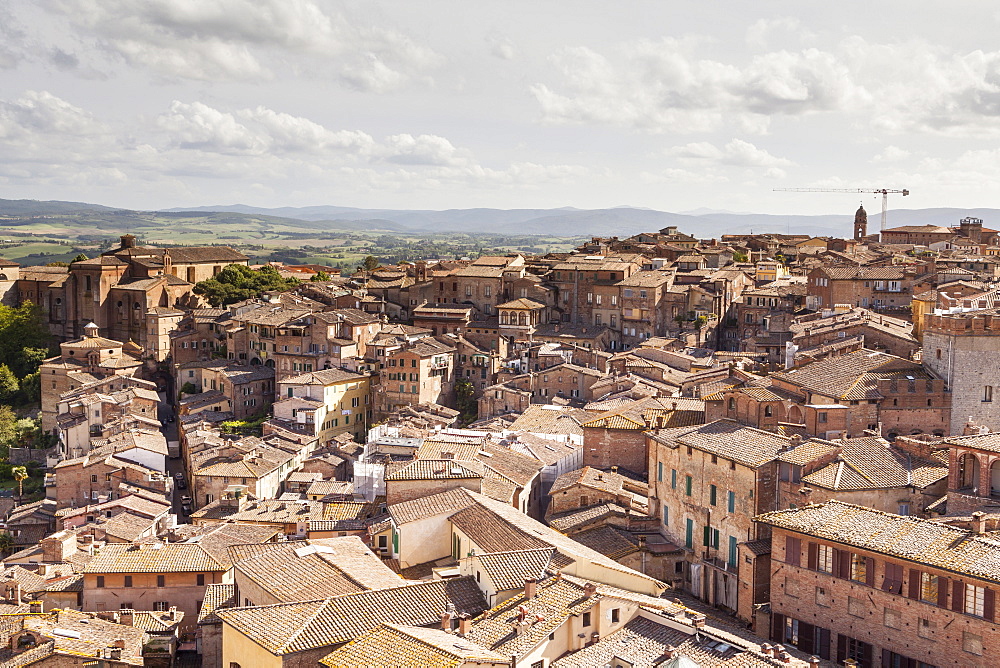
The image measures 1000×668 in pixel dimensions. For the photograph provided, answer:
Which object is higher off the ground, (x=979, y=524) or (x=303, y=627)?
(x=979, y=524)

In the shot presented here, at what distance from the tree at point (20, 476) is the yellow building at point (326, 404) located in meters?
12.3

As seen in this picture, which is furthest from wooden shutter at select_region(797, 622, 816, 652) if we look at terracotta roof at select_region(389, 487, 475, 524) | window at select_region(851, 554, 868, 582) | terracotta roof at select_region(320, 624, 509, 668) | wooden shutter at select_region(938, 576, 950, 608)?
terracotta roof at select_region(389, 487, 475, 524)

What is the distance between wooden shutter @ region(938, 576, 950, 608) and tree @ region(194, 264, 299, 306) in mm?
60861

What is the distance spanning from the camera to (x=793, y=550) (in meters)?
21.2

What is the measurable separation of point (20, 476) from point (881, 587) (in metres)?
43.8

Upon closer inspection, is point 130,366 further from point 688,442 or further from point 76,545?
point 688,442

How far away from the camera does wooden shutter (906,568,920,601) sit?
751 inches

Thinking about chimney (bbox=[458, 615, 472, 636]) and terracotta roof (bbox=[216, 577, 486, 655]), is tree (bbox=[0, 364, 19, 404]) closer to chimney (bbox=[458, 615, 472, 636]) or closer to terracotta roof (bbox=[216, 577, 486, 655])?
terracotta roof (bbox=[216, 577, 486, 655])

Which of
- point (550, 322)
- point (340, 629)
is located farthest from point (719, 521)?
point (550, 322)

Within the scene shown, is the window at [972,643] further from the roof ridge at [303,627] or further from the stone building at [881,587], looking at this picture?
the roof ridge at [303,627]

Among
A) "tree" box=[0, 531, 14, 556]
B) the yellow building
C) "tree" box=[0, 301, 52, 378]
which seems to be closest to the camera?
"tree" box=[0, 531, 14, 556]

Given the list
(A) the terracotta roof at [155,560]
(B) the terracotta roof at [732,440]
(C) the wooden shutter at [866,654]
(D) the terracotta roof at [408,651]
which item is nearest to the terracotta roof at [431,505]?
(A) the terracotta roof at [155,560]

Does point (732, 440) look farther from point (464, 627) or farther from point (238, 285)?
point (238, 285)

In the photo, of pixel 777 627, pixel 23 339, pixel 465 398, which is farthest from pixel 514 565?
pixel 23 339
